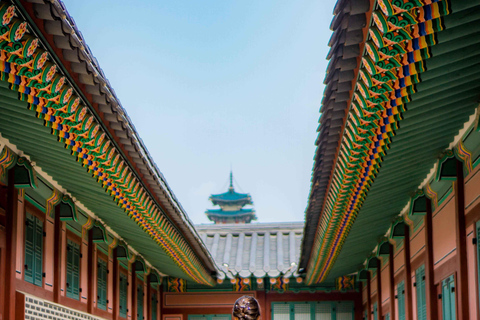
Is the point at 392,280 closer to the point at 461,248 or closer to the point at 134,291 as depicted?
the point at 134,291

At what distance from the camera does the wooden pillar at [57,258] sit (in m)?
12.3

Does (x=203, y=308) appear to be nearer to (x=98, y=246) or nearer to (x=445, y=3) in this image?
(x=98, y=246)

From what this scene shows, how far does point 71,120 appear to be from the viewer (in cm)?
811

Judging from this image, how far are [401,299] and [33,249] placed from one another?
267 inches

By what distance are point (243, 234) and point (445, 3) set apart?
64.2 ft

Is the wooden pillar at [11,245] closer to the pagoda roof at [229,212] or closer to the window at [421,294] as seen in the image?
the window at [421,294]

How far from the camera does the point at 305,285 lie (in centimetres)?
2192

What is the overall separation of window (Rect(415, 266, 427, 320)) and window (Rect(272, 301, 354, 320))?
875 cm

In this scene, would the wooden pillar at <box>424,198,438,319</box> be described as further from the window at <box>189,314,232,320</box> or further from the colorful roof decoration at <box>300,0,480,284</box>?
the window at <box>189,314,232,320</box>

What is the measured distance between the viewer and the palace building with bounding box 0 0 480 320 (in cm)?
648

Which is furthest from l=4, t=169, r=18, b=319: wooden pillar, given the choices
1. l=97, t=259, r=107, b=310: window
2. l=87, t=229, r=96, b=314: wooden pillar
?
l=97, t=259, r=107, b=310: window

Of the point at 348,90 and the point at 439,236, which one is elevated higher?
the point at 348,90

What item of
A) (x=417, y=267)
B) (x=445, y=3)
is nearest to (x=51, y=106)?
(x=445, y=3)

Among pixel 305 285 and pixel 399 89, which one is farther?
pixel 305 285
